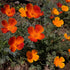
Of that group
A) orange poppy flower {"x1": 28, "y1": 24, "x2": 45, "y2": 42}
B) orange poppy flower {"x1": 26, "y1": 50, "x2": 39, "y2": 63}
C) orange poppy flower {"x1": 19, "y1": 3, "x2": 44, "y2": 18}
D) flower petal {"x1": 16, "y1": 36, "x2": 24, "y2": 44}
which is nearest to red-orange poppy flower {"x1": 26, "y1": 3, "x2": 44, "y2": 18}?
orange poppy flower {"x1": 19, "y1": 3, "x2": 44, "y2": 18}

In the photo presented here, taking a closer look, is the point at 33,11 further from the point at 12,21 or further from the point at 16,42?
the point at 16,42

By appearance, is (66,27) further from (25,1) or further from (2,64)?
(2,64)

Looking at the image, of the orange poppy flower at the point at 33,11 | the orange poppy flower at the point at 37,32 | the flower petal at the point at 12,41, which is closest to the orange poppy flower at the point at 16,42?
the flower petal at the point at 12,41

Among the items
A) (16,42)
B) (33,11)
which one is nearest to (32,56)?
(16,42)

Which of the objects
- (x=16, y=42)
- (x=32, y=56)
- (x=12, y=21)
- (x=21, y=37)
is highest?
(x=12, y=21)

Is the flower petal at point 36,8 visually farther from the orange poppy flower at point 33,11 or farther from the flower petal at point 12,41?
the flower petal at point 12,41

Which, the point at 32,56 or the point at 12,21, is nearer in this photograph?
the point at 12,21

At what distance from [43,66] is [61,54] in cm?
49

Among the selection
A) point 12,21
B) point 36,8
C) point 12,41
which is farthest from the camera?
point 36,8

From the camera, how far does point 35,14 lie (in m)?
2.26

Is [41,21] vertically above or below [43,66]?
above

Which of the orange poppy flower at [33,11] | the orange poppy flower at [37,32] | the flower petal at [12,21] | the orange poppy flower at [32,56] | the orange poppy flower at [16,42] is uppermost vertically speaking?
the orange poppy flower at [33,11]

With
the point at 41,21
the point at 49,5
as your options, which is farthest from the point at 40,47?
the point at 49,5

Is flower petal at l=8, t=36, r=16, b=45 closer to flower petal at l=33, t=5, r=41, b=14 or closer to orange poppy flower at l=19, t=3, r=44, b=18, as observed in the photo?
orange poppy flower at l=19, t=3, r=44, b=18
